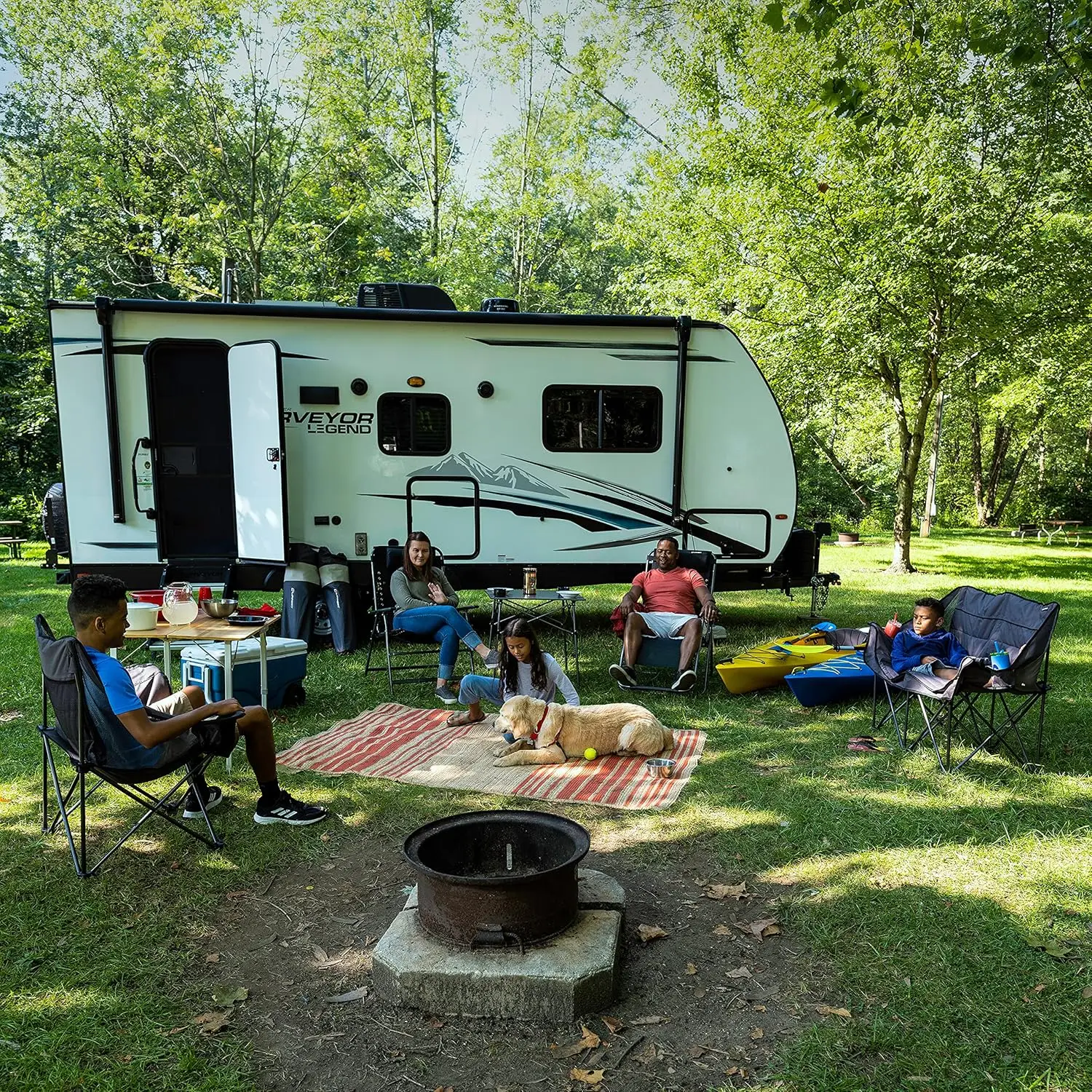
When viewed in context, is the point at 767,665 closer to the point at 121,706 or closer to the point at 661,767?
the point at 661,767

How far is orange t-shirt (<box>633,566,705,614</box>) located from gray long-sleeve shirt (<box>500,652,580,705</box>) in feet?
5.11

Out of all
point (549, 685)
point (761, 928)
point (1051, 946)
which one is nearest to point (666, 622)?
point (549, 685)

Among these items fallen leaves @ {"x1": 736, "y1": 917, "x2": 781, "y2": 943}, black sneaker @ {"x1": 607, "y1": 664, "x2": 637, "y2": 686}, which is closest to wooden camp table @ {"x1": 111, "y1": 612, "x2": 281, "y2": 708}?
black sneaker @ {"x1": 607, "y1": 664, "x2": 637, "y2": 686}

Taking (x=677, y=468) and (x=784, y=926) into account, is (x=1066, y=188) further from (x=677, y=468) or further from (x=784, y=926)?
(x=784, y=926)

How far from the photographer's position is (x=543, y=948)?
2814 mm

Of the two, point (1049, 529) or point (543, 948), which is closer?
point (543, 948)

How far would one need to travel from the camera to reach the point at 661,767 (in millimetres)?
4832

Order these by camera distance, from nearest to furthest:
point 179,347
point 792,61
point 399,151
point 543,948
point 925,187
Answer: point 543,948
point 179,347
point 925,187
point 792,61
point 399,151

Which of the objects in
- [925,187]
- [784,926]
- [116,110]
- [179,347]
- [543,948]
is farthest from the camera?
[116,110]

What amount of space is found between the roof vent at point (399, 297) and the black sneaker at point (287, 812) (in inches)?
203

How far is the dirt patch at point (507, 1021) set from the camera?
2473 millimetres

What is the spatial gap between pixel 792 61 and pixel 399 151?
882 centimetres

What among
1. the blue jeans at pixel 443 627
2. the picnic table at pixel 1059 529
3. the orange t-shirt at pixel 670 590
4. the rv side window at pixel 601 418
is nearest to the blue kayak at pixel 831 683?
the orange t-shirt at pixel 670 590

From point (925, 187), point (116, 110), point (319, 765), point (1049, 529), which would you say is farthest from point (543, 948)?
point (1049, 529)
